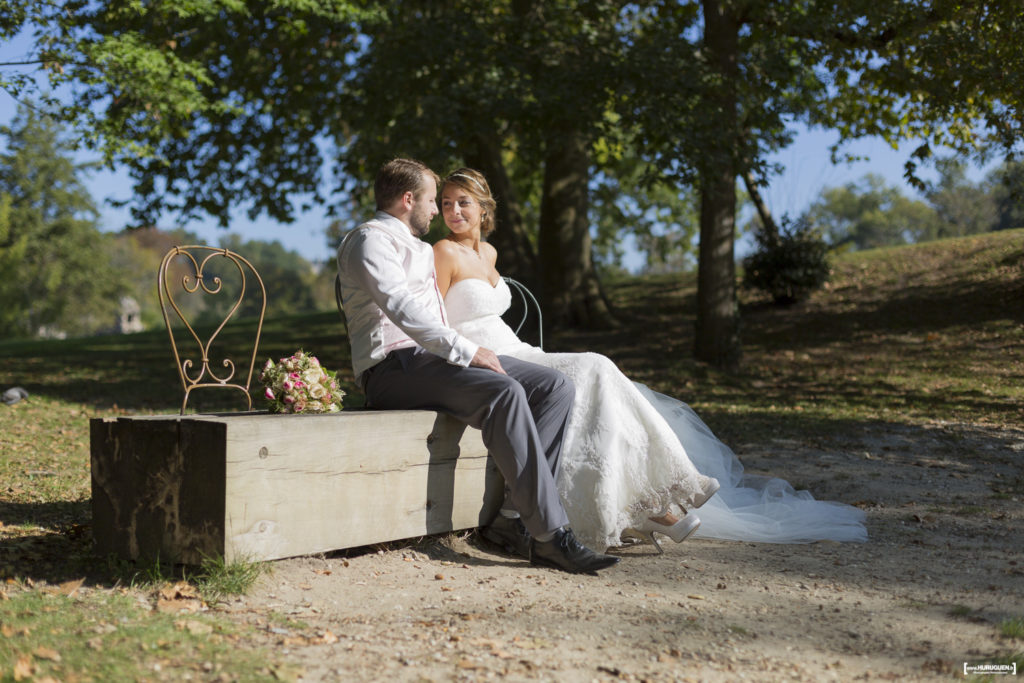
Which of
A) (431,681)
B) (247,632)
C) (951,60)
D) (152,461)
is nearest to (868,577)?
(431,681)

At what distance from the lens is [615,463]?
466 cm

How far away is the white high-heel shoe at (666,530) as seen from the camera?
4.75 meters

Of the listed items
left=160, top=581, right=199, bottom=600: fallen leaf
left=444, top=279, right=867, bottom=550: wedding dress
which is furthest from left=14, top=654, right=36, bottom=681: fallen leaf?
left=444, top=279, right=867, bottom=550: wedding dress

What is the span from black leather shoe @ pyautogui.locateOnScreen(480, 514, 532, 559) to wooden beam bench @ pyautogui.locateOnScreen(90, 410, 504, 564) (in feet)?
1.20

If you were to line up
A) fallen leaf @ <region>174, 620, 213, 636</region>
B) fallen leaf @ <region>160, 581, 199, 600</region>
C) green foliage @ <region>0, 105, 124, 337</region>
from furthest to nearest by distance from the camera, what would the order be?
green foliage @ <region>0, 105, 124, 337</region>, fallen leaf @ <region>160, 581, 199, 600</region>, fallen leaf @ <region>174, 620, 213, 636</region>

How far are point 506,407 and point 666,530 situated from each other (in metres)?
1.22

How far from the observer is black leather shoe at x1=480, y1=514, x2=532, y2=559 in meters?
4.61

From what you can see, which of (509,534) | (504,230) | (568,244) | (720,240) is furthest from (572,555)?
(568,244)

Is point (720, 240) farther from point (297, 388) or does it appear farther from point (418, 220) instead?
point (297, 388)

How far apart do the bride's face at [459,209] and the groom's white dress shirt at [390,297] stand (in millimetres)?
584

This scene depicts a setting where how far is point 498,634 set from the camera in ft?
11.0

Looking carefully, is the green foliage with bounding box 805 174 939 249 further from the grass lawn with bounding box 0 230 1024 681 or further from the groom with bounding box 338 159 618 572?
the groom with bounding box 338 159 618 572

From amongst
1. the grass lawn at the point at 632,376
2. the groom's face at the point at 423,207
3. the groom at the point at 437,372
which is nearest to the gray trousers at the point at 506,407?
the groom at the point at 437,372

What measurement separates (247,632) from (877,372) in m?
11.5
